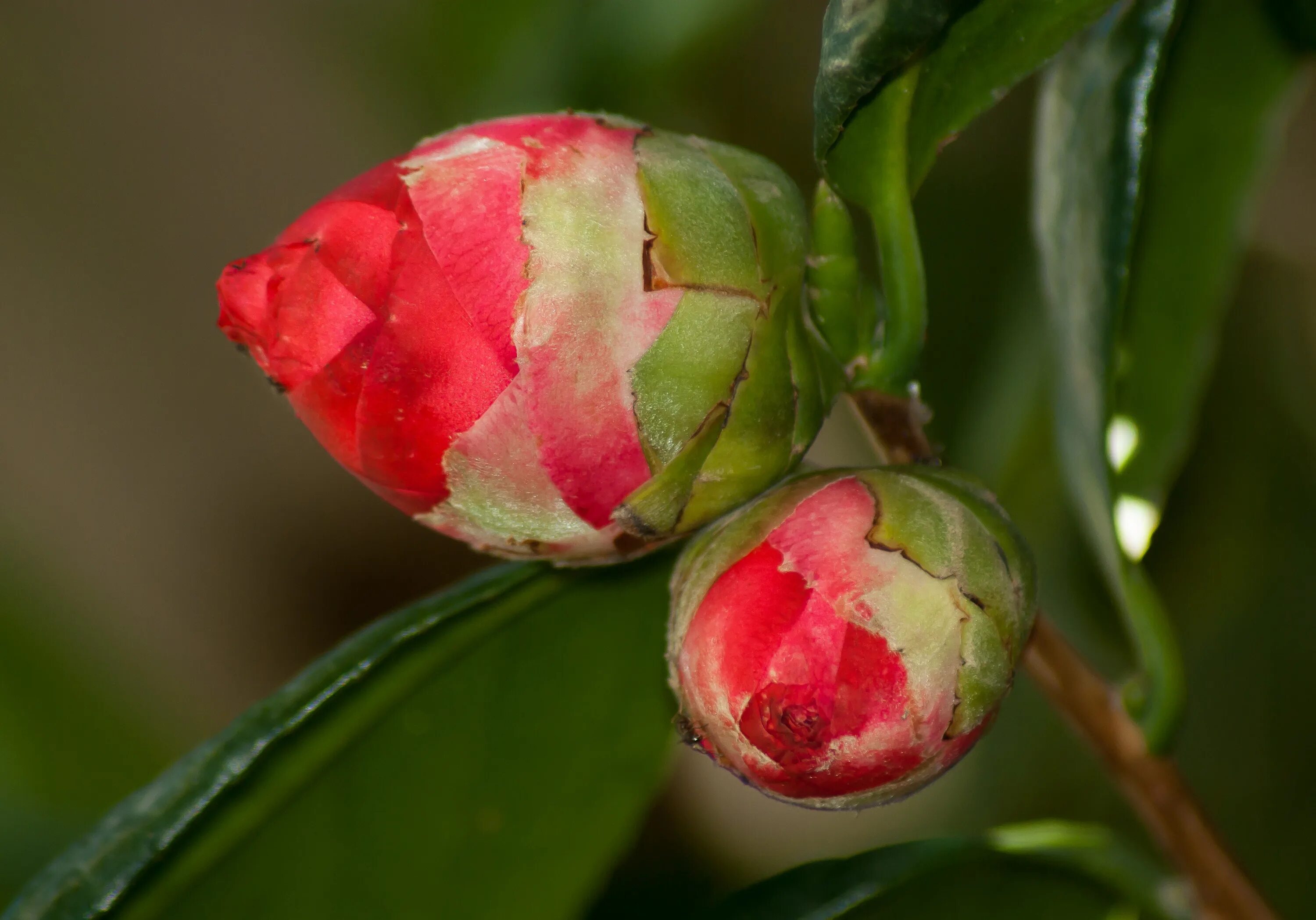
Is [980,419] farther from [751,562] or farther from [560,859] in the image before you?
[751,562]

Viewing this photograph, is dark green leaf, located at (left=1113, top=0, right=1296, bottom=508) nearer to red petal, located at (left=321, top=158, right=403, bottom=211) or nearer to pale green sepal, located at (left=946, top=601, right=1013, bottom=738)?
pale green sepal, located at (left=946, top=601, right=1013, bottom=738)

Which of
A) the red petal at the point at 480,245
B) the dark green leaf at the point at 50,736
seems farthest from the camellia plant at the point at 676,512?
the dark green leaf at the point at 50,736

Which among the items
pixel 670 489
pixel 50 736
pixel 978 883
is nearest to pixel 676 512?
pixel 670 489

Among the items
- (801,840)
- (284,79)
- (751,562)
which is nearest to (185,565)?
(284,79)

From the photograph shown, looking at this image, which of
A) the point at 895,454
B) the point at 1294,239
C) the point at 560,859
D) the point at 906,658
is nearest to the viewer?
the point at 906,658

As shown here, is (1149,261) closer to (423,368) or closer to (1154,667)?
(1154,667)

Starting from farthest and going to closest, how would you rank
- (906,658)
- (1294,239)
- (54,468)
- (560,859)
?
(54,468)
(1294,239)
(560,859)
(906,658)
